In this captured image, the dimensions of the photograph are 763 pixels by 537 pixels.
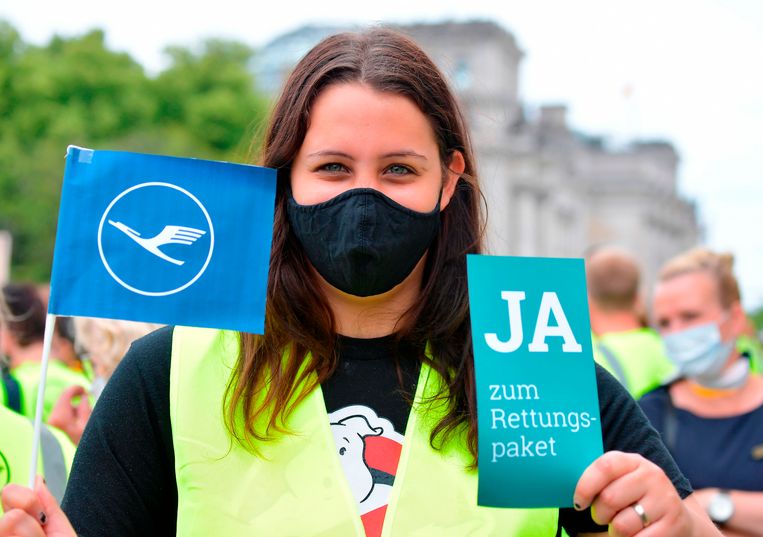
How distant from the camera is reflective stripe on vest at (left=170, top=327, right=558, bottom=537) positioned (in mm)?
2070

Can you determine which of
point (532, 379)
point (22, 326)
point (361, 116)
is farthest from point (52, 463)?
point (22, 326)

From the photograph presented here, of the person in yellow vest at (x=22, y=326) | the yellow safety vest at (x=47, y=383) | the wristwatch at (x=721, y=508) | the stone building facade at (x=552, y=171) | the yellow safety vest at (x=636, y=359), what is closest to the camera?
the wristwatch at (x=721, y=508)

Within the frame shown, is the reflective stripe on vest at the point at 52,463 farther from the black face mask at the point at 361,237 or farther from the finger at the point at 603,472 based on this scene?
the finger at the point at 603,472

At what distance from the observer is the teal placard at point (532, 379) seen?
195 centimetres

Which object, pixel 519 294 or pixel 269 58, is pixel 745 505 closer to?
pixel 519 294

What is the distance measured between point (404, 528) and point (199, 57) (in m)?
45.3

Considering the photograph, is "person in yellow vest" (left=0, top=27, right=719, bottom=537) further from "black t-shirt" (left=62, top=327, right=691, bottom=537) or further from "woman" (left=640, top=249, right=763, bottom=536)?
"woman" (left=640, top=249, right=763, bottom=536)

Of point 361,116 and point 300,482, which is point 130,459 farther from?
point 361,116

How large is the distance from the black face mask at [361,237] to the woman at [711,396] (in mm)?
2195

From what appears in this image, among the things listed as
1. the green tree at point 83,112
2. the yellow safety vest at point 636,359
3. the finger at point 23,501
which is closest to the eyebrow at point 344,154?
the finger at point 23,501

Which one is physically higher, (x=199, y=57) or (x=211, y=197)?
(x=199, y=57)

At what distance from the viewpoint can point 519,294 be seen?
2.07 m

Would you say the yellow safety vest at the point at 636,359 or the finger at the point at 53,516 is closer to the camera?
the finger at the point at 53,516

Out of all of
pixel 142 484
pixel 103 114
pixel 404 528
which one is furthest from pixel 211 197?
pixel 103 114
